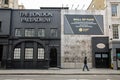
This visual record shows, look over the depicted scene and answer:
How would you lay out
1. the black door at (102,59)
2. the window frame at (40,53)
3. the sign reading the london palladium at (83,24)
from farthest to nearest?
the sign reading the london palladium at (83,24), the black door at (102,59), the window frame at (40,53)

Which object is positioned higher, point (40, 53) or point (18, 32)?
point (18, 32)

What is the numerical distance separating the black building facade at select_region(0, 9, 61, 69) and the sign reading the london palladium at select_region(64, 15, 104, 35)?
1335 millimetres

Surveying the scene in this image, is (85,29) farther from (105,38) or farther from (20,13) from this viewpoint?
(20,13)

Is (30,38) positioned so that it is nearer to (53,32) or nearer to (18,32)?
(18,32)

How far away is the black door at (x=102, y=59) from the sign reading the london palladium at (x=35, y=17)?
28.7 ft

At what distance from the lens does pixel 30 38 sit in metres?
27.7

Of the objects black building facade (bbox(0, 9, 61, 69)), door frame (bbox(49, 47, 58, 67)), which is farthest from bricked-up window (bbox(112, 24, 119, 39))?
door frame (bbox(49, 47, 58, 67))

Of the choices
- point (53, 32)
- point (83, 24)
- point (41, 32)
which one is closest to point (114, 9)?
point (83, 24)

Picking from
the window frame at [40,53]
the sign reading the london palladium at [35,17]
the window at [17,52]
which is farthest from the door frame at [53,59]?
the window at [17,52]

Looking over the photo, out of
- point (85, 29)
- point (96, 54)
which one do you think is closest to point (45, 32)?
point (85, 29)

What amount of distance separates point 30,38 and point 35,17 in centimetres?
332

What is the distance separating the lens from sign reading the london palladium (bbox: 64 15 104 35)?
1131 inches

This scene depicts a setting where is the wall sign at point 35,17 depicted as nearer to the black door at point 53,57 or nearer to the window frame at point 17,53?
the window frame at point 17,53

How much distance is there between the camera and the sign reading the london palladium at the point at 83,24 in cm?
2873
